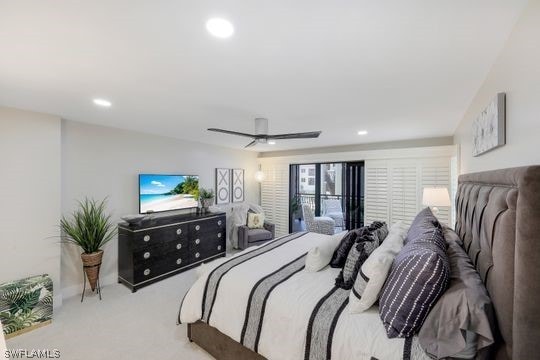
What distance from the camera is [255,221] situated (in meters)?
4.99

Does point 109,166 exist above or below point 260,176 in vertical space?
above

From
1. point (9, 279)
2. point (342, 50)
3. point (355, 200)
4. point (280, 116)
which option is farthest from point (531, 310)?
point (355, 200)

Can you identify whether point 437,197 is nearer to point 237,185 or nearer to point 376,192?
point 376,192

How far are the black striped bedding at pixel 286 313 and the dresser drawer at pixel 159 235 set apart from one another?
61.1 inches

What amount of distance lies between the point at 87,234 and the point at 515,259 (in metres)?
3.88

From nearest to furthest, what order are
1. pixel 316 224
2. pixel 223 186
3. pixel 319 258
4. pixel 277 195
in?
pixel 319 258, pixel 223 186, pixel 316 224, pixel 277 195

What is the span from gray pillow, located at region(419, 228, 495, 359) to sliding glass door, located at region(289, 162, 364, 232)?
4.21 m

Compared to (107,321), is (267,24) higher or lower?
higher

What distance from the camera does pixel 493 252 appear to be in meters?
1.06

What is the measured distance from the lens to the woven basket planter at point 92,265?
9.56 feet

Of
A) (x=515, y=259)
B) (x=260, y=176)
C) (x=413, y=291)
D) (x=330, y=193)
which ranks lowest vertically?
(x=413, y=291)

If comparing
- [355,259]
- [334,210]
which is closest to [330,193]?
[334,210]

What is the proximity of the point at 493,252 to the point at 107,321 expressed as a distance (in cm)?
340

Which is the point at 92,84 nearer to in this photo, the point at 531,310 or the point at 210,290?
the point at 210,290
